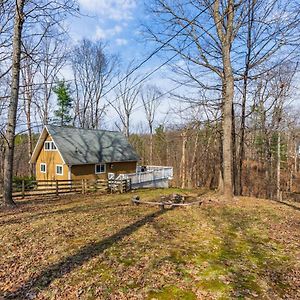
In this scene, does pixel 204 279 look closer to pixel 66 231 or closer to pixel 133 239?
pixel 133 239

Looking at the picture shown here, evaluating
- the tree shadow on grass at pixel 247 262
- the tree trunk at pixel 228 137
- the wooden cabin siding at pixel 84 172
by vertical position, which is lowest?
the tree shadow on grass at pixel 247 262

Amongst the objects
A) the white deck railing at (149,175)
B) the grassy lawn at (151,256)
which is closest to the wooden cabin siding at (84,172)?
the white deck railing at (149,175)

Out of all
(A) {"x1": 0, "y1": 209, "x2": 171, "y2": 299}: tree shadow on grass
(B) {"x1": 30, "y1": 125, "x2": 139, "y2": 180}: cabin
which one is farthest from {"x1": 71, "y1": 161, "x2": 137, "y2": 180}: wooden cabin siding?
(A) {"x1": 0, "y1": 209, "x2": 171, "y2": 299}: tree shadow on grass

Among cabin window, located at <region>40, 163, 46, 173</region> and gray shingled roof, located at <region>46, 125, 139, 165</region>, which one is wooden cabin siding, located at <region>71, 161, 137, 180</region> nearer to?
gray shingled roof, located at <region>46, 125, 139, 165</region>

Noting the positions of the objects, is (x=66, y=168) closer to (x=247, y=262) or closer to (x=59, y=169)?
(x=59, y=169)

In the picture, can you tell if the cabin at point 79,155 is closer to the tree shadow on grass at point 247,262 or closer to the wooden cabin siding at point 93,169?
the wooden cabin siding at point 93,169

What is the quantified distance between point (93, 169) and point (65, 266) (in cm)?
1921

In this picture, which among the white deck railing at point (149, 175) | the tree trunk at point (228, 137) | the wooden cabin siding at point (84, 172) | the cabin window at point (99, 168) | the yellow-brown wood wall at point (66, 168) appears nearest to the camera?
the tree trunk at point (228, 137)

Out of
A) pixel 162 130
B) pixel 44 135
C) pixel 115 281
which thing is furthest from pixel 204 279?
pixel 162 130

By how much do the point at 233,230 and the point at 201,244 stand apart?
5.13 ft

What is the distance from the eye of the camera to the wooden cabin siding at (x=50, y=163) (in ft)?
75.1

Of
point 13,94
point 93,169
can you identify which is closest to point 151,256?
point 13,94

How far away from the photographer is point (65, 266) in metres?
5.22

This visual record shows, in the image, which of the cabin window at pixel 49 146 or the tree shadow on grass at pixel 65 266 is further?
the cabin window at pixel 49 146
